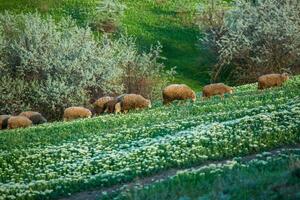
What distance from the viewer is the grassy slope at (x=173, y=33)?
61656mm

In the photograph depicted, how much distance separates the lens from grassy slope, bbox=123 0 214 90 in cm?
6166

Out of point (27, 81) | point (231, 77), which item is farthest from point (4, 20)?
point (231, 77)

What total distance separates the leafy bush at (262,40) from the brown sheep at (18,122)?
22.6 meters

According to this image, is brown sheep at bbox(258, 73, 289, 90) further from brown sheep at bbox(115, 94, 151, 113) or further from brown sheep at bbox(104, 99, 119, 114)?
brown sheep at bbox(104, 99, 119, 114)

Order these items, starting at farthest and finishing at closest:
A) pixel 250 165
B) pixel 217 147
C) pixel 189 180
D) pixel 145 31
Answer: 1. pixel 145 31
2. pixel 217 147
3. pixel 250 165
4. pixel 189 180

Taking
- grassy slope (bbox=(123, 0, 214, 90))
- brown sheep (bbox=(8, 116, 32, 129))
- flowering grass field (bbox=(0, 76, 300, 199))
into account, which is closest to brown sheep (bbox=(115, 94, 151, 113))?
brown sheep (bbox=(8, 116, 32, 129))

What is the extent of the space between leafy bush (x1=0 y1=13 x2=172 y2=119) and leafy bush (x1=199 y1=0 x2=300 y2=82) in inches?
376

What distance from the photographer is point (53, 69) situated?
4556cm

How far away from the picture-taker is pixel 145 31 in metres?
71.8

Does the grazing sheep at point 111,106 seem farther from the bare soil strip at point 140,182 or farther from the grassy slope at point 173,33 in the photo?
the grassy slope at point 173,33

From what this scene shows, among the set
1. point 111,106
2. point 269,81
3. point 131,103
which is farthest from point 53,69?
point 269,81

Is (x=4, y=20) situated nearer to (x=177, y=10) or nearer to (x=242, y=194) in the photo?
(x=177, y=10)

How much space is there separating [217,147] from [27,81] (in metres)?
31.7

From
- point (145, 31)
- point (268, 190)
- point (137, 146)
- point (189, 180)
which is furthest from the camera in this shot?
point (145, 31)
